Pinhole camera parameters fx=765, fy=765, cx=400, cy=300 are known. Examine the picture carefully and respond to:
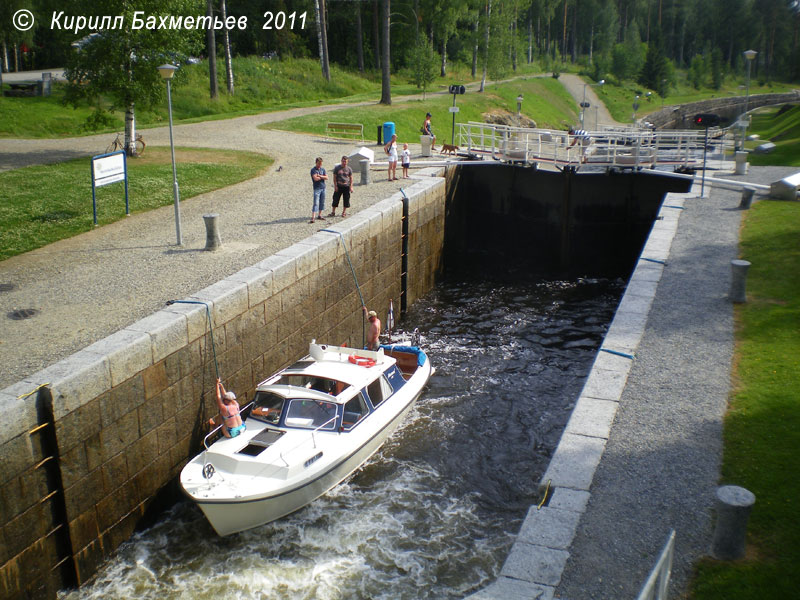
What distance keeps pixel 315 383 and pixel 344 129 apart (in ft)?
69.2

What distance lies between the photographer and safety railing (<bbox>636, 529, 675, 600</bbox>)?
5781mm

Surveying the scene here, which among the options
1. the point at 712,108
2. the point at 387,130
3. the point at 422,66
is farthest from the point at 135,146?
the point at 712,108

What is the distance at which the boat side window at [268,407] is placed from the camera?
12188 mm

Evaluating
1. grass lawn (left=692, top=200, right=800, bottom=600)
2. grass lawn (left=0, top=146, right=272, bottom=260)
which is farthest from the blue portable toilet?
grass lawn (left=692, top=200, right=800, bottom=600)

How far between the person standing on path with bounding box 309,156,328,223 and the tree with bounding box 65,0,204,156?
7971 millimetres

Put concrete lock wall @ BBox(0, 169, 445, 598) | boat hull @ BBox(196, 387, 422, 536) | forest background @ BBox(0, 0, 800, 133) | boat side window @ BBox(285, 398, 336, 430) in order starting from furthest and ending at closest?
forest background @ BBox(0, 0, 800, 133)
boat side window @ BBox(285, 398, 336, 430)
boat hull @ BBox(196, 387, 422, 536)
concrete lock wall @ BBox(0, 169, 445, 598)

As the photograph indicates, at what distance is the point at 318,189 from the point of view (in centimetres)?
1839

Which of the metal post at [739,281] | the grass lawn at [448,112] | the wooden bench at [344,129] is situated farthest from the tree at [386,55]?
the metal post at [739,281]

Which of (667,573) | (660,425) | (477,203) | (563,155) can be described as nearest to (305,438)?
(660,425)

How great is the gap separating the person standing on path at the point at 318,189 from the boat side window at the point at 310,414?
23.5 feet

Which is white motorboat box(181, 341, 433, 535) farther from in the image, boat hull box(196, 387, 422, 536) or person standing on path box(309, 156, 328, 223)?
person standing on path box(309, 156, 328, 223)

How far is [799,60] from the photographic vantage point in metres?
95.8

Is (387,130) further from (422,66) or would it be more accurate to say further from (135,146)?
(422,66)

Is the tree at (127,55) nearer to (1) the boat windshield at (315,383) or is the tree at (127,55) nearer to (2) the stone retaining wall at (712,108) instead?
(1) the boat windshield at (315,383)
